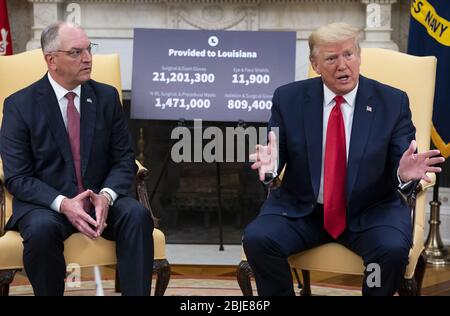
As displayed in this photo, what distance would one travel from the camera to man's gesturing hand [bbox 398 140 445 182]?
8.60 feet

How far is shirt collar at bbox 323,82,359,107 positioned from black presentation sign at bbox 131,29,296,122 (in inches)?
60.2

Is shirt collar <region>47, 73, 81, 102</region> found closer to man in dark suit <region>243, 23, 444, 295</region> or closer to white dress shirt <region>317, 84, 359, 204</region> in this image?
man in dark suit <region>243, 23, 444, 295</region>

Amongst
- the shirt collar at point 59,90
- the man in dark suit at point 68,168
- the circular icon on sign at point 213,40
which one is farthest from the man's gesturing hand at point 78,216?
the circular icon on sign at point 213,40

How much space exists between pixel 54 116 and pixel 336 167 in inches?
43.9

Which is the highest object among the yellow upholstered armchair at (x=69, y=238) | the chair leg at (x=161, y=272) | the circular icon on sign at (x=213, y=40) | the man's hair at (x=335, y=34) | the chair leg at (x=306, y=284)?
the circular icon on sign at (x=213, y=40)

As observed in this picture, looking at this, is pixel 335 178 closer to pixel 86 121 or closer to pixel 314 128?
pixel 314 128

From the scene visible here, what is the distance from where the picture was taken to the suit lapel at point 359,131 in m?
2.82

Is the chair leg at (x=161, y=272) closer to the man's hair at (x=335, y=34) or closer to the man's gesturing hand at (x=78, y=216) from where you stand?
the man's gesturing hand at (x=78, y=216)

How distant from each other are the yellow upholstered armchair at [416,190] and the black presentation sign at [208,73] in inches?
39.9

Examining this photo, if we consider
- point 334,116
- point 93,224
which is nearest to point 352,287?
point 334,116

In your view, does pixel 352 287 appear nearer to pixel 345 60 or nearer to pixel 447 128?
pixel 447 128

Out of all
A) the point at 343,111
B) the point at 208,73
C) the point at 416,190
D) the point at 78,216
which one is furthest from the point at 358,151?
the point at 208,73

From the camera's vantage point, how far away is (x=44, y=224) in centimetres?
279

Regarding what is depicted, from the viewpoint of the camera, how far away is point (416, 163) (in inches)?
104
